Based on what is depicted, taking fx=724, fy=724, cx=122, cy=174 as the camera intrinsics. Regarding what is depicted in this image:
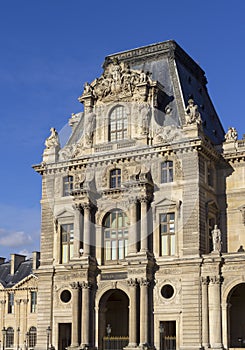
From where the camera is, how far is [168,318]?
52.9 m

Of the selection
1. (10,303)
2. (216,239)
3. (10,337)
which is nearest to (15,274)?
(10,303)

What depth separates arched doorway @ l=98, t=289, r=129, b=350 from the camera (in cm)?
5588

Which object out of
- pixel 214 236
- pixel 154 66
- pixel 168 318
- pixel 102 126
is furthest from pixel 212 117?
pixel 168 318

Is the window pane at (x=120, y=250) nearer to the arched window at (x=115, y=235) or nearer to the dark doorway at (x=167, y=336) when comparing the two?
the arched window at (x=115, y=235)

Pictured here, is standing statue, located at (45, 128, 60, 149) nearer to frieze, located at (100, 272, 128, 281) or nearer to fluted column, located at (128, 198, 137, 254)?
fluted column, located at (128, 198, 137, 254)

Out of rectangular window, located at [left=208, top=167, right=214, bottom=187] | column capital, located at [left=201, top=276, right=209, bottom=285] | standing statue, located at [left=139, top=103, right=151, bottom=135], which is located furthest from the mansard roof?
column capital, located at [left=201, top=276, right=209, bottom=285]

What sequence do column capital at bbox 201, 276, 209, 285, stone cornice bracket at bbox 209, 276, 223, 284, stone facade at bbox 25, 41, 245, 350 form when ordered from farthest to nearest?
stone facade at bbox 25, 41, 245, 350 < column capital at bbox 201, 276, 209, 285 < stone cornice bracket at bbox 209, 276, 223, 284

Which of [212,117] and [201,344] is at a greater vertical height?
[212,117]

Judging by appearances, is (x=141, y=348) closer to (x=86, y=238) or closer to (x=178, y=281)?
(x=178, y=281)

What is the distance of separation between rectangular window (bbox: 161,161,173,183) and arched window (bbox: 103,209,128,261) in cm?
436

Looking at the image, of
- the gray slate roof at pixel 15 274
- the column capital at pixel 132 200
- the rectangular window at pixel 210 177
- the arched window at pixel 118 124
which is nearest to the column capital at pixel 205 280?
the column capital at pixel 132 200

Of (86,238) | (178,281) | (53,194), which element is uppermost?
(53,194)

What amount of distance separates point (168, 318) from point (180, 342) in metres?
1.97

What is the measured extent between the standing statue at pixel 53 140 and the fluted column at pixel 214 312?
60.8 ft
